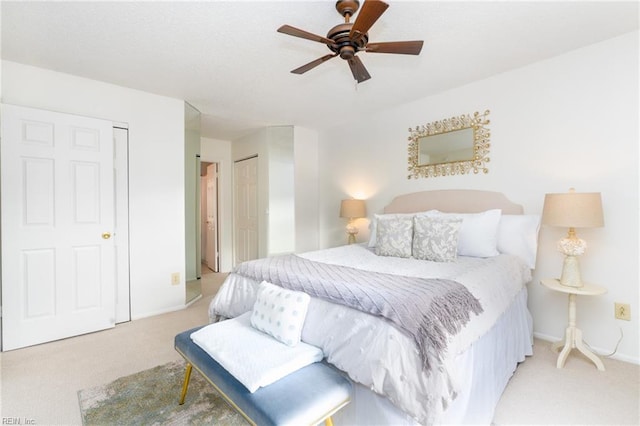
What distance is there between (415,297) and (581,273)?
1.98 metres

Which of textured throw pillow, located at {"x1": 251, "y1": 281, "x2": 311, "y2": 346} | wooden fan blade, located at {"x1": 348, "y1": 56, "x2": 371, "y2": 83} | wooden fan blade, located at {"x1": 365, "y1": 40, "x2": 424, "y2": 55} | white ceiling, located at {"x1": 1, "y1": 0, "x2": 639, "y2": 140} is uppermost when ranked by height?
white ceiling, located at {"x1": 1, "y1": 0, "x2": 639, "y2": 140}

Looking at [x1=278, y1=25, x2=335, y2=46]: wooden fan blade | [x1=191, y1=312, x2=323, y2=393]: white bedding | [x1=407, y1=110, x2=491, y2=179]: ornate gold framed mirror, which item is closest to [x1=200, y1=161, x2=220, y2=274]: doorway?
[x1=407, y1=110, x2=491, y2=179]: ornate gold framed mirror

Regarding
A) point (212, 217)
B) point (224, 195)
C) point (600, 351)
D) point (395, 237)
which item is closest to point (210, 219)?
point (212, 217)

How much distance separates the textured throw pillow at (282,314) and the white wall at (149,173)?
215 cm

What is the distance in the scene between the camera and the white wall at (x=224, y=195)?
5309 millimetres

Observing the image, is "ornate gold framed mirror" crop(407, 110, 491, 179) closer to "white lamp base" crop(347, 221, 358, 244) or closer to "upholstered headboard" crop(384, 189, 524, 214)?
"upholstered headboard" crop(384, 189, 524, 214)

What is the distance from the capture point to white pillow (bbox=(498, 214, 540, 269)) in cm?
250

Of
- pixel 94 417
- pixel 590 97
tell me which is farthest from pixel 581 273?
pixel 94 417

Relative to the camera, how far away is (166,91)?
10.4 ft

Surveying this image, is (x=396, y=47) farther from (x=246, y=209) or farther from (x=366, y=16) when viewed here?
(x=246, y=209)

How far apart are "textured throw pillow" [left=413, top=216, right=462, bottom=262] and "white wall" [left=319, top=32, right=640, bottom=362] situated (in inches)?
33.2

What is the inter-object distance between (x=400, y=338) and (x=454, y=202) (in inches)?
88.7

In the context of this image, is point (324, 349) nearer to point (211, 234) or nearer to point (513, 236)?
point (513, 236)

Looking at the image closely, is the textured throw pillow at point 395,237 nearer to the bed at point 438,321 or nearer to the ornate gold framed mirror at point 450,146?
the bed at point 438,321
